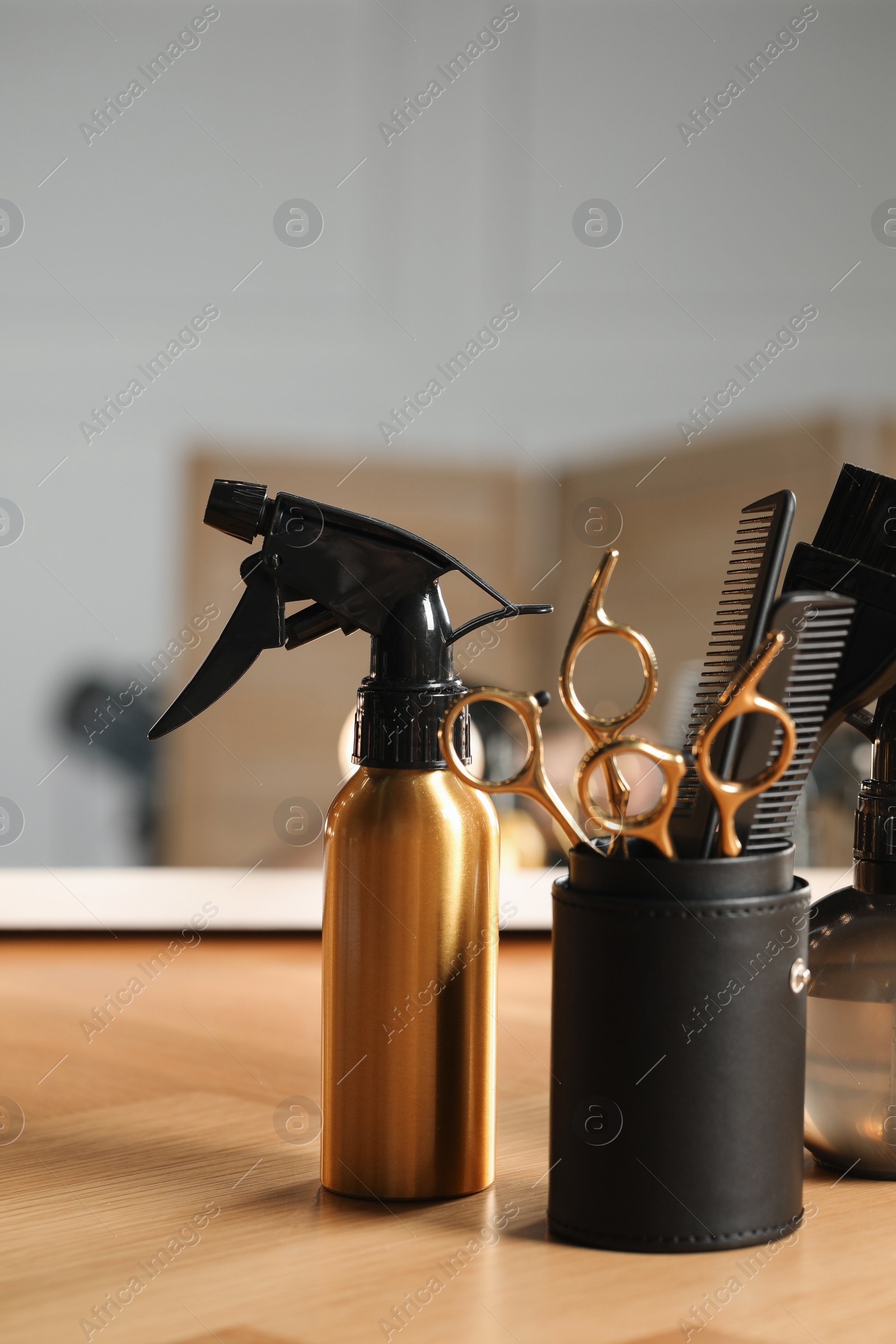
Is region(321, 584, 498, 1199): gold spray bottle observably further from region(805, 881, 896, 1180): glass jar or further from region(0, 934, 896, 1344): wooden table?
region(805, 881, 896, 1180): glass jar

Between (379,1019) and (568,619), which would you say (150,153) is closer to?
(568,619)

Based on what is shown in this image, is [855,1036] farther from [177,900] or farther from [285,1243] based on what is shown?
[177,900]

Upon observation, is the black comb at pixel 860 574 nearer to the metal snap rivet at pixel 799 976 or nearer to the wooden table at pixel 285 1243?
the metal snap rivet at pixel 799 976

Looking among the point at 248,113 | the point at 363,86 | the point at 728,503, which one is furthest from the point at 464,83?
the point at 728,503

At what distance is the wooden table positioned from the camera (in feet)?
1.22

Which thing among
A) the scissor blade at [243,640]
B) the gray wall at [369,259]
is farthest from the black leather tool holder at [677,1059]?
the gray wall at [369,259]

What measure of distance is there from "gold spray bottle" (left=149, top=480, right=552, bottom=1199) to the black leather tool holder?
53 millimetres

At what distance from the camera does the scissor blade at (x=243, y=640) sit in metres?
0.49

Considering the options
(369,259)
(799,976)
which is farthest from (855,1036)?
(369,259)

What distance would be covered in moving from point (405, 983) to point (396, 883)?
0.13 feet

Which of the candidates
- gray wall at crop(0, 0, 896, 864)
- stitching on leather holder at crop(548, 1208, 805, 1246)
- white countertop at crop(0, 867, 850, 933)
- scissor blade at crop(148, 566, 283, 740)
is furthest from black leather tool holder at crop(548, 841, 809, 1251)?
gray wall at crop(0, 0, 896, 864)

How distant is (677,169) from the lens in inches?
46.8

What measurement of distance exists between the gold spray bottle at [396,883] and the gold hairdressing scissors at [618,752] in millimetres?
25

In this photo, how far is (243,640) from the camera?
491 mm
